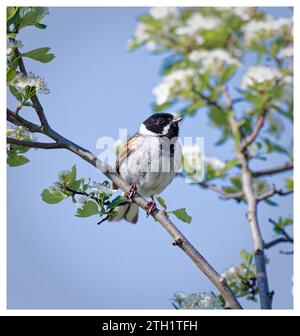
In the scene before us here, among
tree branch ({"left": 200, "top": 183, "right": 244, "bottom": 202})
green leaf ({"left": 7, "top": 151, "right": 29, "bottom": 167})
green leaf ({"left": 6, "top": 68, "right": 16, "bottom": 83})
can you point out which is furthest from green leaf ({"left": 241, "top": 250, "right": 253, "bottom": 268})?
green leaf ({"left": 6, "top": 68, "right": 16, "bottom": 83})

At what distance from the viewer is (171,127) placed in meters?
4.03

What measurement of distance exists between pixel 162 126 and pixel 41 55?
5.26 feet

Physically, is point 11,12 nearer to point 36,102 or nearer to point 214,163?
point 36,102

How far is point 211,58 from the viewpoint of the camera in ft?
13.5

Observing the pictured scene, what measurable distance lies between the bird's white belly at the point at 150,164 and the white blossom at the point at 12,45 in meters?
1.50

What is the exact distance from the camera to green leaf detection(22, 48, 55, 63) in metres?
2.51

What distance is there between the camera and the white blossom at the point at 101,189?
248 cm

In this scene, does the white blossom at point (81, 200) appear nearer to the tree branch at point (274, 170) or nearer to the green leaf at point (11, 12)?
the green leaf at point (11, 12)

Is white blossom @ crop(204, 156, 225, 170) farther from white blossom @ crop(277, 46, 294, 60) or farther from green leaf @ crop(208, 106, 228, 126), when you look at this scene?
white blossom @ crop(277, 46, 294, 60)

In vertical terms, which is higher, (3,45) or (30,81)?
(3,45)
